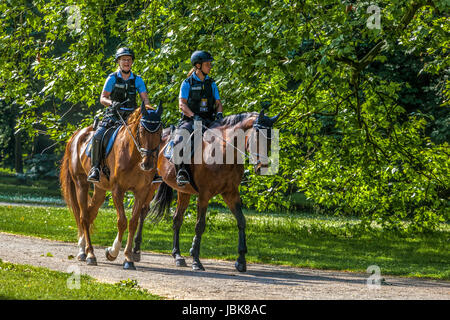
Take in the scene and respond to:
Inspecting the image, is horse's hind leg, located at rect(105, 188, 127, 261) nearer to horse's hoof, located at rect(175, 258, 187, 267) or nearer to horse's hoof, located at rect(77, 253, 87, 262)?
horse's hoof, located at rect(77, 253, 87, 262)

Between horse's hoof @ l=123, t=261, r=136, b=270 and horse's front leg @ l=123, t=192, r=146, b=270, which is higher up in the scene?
horse's front leg @ l=123, t=192, r=146, b=270

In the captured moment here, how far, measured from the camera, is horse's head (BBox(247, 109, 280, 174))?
408 inches

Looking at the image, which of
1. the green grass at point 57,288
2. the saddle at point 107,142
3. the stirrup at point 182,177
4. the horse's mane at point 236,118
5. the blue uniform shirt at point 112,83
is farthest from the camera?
the blue uniform shirt at point 112,83

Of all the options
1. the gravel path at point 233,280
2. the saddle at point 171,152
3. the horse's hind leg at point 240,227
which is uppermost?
the saddle at point 171,152

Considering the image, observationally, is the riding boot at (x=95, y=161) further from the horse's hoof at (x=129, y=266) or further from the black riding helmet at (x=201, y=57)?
the black riding helmet at (x=201, y=57)

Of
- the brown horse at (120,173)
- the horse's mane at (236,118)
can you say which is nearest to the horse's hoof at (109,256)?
the brown horse at (120,173)

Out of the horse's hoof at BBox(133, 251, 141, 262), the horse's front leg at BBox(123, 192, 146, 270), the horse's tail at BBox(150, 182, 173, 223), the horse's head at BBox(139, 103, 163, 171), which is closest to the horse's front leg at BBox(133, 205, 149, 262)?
the horse's hoof at BBox(133, 251, 141, 262)

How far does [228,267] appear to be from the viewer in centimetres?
1214

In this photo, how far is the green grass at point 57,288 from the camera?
768 centimetres

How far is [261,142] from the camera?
1041 cm

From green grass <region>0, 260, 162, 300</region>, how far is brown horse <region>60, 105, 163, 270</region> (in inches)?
72.3

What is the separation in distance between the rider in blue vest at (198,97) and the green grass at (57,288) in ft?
9.81

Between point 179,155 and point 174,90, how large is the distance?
125 inches
